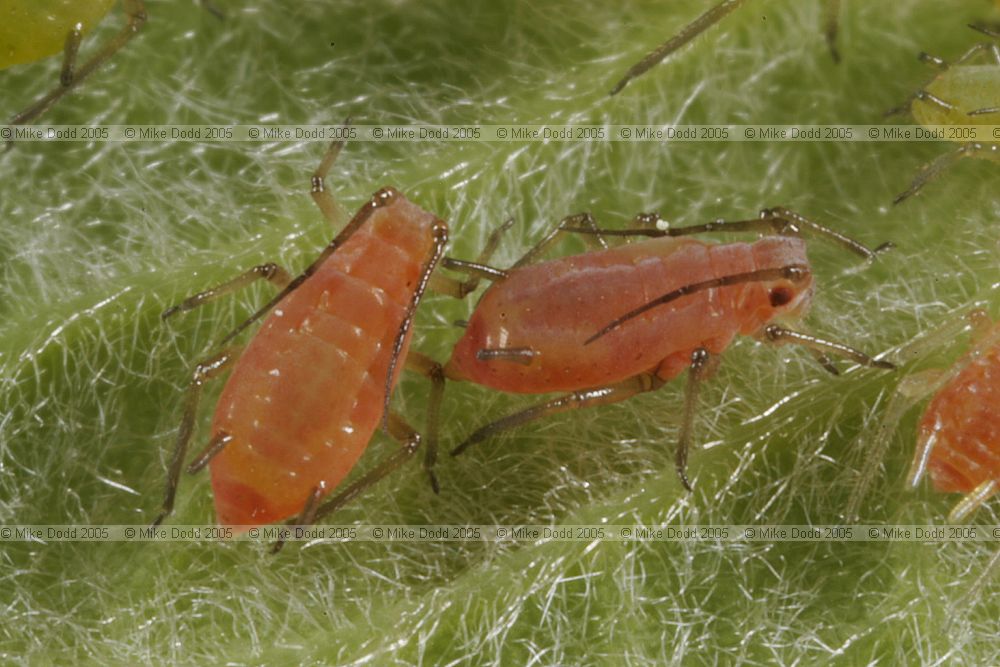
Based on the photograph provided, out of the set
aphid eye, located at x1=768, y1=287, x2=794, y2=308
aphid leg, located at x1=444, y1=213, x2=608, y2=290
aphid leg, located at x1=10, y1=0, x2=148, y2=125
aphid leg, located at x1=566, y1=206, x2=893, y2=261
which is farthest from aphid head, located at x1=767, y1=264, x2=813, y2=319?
aphid leg, located at x1=10, y1=0, x2=148, y2=125

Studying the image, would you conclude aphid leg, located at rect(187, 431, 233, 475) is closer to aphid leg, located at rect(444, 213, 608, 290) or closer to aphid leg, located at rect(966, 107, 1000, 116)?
aphid leg, located at rect(444, 213, 608, 290)

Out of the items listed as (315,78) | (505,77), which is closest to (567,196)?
(505,77)

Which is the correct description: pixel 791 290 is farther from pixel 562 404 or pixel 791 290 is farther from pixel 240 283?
pixel 240 283

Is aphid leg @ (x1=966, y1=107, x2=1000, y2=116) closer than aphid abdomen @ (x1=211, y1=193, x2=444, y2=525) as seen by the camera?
No

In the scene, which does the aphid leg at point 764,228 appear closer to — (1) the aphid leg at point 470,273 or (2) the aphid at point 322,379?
(1) the aphid leg at point 470,273

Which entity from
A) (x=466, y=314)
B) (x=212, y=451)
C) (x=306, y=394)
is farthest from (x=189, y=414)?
(x=466, y=314)

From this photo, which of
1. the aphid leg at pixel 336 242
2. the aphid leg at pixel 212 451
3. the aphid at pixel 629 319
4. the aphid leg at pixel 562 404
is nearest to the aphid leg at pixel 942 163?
the aphid at pixel 629 319
